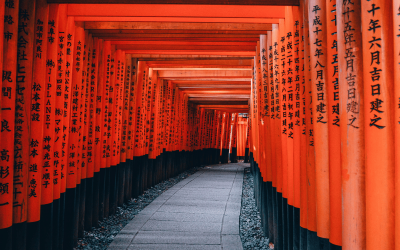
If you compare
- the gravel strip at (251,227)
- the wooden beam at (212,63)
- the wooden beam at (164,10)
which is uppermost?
the wooden beam at (212,63)


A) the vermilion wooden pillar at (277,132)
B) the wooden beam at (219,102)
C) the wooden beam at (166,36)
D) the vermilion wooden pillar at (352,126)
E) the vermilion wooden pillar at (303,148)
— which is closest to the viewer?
the vermilion wooden pillar at (352,126)

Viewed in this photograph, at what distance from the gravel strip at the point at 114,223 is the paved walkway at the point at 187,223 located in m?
0.18

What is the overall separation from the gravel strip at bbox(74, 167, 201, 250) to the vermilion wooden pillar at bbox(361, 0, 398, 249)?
13.0ft

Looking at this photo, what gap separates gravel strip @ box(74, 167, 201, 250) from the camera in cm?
493

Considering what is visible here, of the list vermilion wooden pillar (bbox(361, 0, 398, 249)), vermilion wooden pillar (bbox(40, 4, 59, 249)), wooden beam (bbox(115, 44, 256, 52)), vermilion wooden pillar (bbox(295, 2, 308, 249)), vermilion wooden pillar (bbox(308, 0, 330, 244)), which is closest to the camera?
vermilion wooden pillar (bbox(361, 0, 398, 249))

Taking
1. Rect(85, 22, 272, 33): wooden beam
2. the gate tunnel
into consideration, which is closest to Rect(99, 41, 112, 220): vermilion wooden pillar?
the gate tunnel

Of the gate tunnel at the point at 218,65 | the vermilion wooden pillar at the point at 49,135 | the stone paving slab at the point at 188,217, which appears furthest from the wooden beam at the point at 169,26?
the stone paving slab at the point at 188,217

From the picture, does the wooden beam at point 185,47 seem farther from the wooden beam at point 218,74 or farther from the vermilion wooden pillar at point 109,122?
the wooden beam at point 218,74

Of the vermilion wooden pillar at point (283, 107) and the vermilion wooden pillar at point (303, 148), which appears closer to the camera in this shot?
the vermilion wooden pillar at point (303, 148)

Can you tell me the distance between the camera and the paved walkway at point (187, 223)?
4754mm

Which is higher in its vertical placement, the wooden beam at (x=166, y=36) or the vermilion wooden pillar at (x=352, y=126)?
the wooden beam at (x=166, y=36)

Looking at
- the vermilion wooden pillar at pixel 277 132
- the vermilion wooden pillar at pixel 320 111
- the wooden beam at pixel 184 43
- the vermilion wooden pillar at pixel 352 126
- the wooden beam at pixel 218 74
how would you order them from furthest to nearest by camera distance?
1. the wooden beam at pixel 218 74
2. the wooden beam at pixel 184 43
3. the vermilion wooden pillar at pixel 277 132
4. the vermilion wooden pillar at pixel 320 111
5. the vermilion wooden pillar at pixel 352 126

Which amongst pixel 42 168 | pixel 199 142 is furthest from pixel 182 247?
pixel 199 142

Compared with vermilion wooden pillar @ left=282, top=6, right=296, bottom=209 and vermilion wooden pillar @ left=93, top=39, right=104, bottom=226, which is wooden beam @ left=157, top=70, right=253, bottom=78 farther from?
vermilion wooden pillar @ left=282, top=6, right=296, bottom=209
